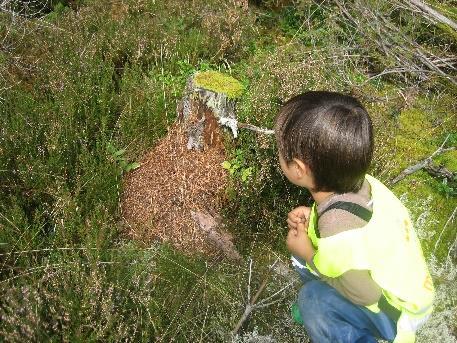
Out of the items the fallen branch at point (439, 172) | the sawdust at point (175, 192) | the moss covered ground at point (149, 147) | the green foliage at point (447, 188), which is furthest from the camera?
the fallen branch at point (439, 172)

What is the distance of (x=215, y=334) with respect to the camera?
253 centimetres

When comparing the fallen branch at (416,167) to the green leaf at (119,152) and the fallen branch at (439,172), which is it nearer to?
the fallen branch at (439,172)

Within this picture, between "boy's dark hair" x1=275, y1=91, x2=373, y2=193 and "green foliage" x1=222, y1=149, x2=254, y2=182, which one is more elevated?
"boy's dark hair" x1=275, y1=91, x2=373, y2=193

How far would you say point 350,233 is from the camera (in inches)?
73.2

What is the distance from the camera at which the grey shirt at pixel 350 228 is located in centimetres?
189

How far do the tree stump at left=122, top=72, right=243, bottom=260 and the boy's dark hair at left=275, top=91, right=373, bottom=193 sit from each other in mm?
1296

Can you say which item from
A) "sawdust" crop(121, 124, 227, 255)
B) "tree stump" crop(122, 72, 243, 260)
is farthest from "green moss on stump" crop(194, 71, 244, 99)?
"sawdust" crop(121, 124, 227, 255)

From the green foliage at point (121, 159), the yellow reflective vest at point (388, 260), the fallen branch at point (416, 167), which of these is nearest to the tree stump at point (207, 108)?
the green foliage at point (121, 159)

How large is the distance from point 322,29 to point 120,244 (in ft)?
10.4

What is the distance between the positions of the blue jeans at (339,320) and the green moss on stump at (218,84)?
171 cm

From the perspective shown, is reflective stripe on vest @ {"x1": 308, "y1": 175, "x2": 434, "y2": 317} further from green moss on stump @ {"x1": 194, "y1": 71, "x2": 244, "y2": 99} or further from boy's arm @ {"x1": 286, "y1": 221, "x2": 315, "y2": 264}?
green moss on stump @ {"x1": 194, "y1": 71, "x2": 244, "y2": 99}

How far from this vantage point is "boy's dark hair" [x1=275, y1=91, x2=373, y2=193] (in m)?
1.93

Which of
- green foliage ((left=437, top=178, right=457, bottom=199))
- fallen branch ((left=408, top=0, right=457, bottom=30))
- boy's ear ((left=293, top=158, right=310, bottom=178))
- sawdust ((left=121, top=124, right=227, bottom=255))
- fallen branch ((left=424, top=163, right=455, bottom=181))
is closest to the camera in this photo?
boy's ear ((left=293, top=158, right=310, bottom=178))

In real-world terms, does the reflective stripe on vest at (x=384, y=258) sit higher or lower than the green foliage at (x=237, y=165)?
higher
